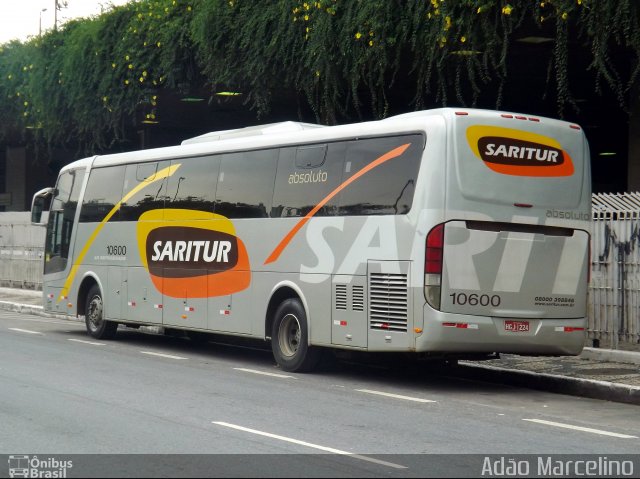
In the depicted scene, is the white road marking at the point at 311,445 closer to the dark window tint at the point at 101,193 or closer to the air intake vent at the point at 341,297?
the air intake vent at the point at 341,297

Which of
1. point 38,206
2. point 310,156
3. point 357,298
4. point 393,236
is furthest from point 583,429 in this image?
point 38,206

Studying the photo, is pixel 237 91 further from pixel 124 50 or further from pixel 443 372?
pixel 443 372

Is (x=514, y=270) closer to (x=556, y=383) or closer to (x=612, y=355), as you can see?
(x=556, y=383)

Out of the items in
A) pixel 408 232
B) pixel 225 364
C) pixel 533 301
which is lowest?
pixel 225 364

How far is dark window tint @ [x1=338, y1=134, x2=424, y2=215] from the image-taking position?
13586 millimetres

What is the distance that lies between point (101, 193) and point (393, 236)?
8.71 meters

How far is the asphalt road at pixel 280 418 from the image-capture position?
28.0 ft

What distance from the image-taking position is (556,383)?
1395 cm

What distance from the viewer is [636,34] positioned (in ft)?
53.5

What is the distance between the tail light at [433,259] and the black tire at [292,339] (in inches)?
96.2

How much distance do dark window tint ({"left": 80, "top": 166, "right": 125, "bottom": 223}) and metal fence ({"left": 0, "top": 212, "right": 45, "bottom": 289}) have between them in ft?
40.8

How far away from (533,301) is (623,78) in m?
12.5

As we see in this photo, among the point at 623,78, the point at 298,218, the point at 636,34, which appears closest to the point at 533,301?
the point at 298,218

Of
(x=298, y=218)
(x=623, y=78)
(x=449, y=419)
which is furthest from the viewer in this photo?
(x=623, y=78)
